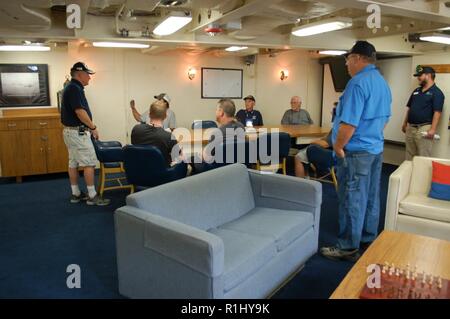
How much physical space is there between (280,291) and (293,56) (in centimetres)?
653

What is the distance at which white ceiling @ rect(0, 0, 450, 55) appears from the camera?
3.24 m

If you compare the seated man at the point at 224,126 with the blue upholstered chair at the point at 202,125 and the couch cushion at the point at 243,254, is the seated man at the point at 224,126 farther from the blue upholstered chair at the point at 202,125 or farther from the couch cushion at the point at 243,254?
the blue upholstered chair at the point at 202,125

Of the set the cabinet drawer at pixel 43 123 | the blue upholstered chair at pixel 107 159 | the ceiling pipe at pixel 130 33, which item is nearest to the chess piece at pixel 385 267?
the blue upholstered chair at pixel 107 159

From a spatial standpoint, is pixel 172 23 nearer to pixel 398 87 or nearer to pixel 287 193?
pixel 287 193

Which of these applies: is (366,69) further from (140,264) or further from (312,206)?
(140,264)

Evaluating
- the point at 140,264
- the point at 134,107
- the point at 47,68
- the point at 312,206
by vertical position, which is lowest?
the point at 140,264

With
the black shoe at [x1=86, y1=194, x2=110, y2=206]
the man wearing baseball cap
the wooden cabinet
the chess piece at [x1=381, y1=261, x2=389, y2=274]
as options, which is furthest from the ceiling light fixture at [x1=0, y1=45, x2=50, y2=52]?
the chess piece at [x1=381, y1=261, x2=389, y2=274]

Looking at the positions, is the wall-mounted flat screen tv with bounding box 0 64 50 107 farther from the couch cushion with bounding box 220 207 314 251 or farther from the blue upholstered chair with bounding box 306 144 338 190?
the couch cushion with bounding box 220 207 314 251

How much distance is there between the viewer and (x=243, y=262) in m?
2.25

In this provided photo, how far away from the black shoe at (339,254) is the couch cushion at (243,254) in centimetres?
87

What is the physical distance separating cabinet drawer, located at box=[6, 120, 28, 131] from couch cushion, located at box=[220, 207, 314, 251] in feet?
13.8

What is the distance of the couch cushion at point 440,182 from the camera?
3.56m

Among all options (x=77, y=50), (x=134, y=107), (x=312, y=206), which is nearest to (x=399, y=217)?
(x=312, y=206)

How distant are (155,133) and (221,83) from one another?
4045 mm
